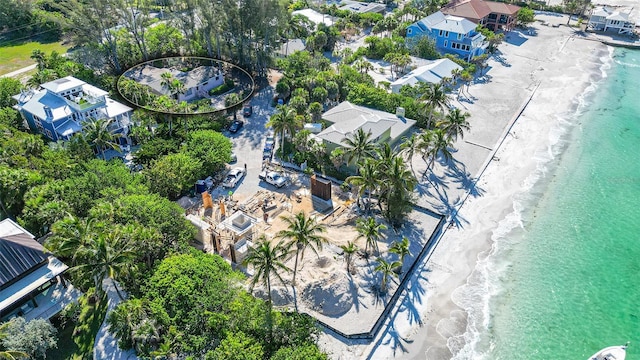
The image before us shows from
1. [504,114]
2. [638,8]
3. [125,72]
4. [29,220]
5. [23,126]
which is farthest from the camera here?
[638,8]

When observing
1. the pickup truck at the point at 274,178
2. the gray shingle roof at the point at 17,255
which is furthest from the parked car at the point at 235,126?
the gray shingle roof at the point at 17,255

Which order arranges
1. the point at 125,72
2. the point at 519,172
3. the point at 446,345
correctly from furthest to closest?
the point at 125,72, the point at 519,172, the point at 446,345

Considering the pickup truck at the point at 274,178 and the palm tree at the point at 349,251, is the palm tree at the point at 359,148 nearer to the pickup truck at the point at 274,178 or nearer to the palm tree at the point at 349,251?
the pickup truck at the point at 274,178

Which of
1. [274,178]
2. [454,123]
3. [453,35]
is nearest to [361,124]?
[454,123]

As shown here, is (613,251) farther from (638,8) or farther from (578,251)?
(638,8)

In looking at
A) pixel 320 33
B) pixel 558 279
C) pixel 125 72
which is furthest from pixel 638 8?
pixel 125 72

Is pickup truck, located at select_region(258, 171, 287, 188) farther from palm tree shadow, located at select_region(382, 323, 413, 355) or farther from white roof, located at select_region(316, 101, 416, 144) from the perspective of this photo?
palm tree shadow, located at select_region(382, 323, 413, 355)

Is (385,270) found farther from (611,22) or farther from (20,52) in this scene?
(611,22)
